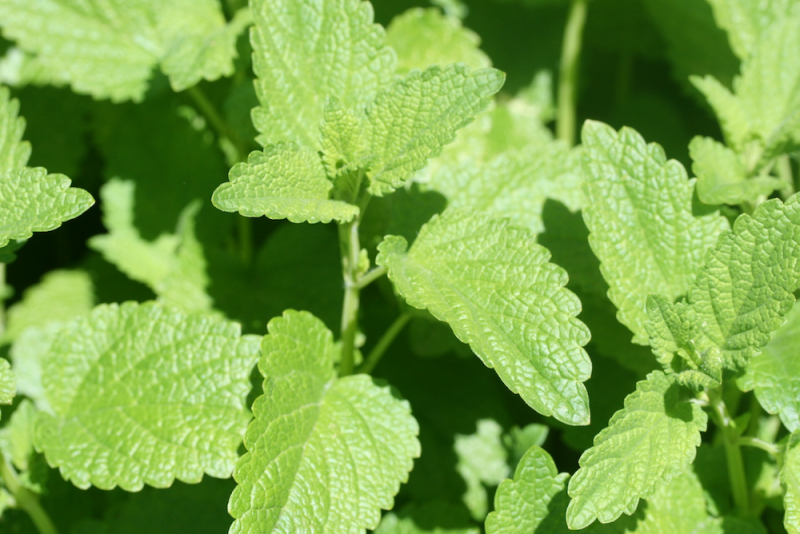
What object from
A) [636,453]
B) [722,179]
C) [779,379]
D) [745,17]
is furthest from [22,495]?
[745,17]

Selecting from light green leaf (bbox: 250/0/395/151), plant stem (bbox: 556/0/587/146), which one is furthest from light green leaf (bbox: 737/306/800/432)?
plant stem (bbox: 556/0/587/146)

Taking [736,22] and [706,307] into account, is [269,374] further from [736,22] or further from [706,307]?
[736,22]

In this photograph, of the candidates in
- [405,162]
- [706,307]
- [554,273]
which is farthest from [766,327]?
[405,162]

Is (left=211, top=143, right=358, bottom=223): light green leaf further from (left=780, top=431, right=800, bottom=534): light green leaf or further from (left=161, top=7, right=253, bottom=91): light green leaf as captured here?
(left=780, top=431, right=800, bottom=534): light green leaf

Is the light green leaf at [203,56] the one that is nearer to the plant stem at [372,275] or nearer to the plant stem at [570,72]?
the plant stem at [372,275]

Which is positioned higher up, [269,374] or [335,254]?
[269,374]

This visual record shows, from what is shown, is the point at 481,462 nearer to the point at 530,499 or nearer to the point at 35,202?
the point at 530,499
